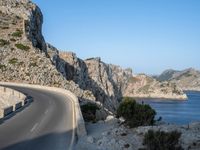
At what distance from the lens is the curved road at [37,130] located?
21672 mm

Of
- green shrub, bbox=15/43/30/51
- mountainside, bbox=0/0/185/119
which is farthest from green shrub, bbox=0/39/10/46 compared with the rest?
green shrub, bbox=15/43/30/51

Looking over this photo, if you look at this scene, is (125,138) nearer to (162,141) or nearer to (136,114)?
(162,141)

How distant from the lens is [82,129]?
1010 inches

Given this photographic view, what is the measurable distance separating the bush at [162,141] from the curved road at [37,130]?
4.32 metres

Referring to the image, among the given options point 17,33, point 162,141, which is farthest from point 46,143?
point 17,33

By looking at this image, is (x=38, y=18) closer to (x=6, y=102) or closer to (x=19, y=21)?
(x=19, y=21)

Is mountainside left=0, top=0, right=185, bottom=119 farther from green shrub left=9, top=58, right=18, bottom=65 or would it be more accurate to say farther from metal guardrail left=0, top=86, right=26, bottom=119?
metal guardrail left=0, top=86, right=26, bottom=119

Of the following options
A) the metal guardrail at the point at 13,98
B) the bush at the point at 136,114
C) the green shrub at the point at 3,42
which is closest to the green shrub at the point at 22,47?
the green shrub at the point at 3,42

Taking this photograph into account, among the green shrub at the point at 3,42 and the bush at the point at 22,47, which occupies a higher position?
the green shrub at the point at 3,42

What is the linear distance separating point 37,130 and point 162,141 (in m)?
9.43

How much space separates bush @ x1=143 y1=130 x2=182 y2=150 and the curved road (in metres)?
4.32

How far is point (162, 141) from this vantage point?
20109mm

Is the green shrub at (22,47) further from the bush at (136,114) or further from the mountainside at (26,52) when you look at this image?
the bush at (136,114)

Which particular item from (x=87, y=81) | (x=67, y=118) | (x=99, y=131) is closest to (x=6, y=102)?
(x=67, y=118)
